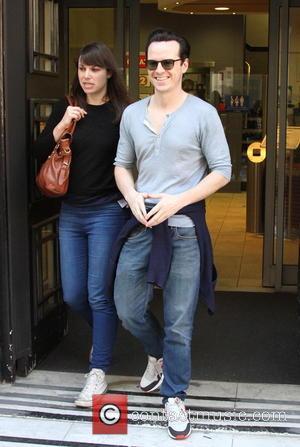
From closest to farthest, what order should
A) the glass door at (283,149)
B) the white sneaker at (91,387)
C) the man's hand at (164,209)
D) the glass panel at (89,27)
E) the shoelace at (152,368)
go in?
1. the man's hand at (164,209)
2. the white sneaker at (91,387)
3. the shoelace at (152,368)
4. the glass door at (283,149)
5. the glass panel at (89,27)

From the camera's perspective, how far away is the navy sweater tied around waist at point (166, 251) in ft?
10.6

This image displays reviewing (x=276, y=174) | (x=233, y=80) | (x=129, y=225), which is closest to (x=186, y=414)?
(x=129, y=225)

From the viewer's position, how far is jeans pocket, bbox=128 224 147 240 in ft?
11.0

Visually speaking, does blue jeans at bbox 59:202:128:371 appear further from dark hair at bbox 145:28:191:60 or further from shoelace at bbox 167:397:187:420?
dark hair at bbox 145:28:191:60

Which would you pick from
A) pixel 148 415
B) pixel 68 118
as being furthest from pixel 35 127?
pixel 148 415

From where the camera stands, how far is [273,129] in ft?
18.9

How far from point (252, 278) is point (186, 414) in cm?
304

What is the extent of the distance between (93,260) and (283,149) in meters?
2.62

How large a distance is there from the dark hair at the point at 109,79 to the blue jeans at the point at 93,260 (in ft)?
1.68

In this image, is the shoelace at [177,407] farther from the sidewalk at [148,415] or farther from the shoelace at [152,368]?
the shoelace at [152,368]

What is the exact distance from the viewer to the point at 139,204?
3.22 m

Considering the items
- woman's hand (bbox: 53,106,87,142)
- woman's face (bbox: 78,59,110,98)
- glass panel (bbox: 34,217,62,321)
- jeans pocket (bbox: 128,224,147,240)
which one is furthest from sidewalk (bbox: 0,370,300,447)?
woman's face (bbox: 78,59,110,98)

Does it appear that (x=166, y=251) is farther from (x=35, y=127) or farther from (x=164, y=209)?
(x=35, y=127)

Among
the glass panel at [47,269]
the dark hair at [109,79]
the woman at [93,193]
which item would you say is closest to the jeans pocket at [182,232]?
the woman at [93,193]
